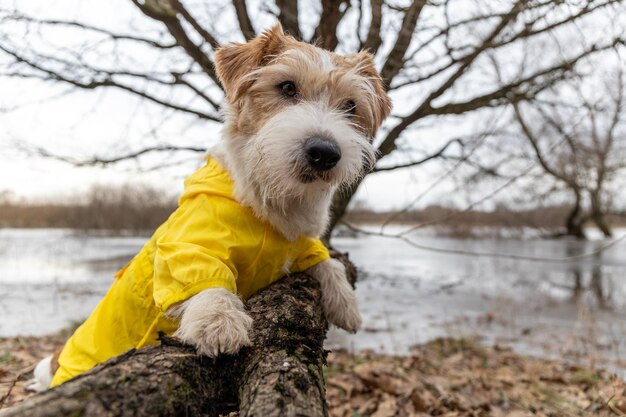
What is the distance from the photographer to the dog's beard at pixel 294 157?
2.49 m

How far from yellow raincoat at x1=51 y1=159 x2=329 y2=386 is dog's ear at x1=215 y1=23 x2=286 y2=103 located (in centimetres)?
58

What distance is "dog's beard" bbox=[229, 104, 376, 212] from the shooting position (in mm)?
2486

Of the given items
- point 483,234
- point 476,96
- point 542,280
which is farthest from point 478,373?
→ point 483,234

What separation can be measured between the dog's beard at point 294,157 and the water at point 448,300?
147 inches

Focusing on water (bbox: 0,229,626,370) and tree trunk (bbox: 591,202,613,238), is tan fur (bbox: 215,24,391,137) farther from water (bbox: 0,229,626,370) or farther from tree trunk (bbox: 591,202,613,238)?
tree trunk (bbox: 591,202,613,238)

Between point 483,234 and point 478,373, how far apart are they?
2373cm

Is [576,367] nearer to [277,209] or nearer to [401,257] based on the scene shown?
[277,209]

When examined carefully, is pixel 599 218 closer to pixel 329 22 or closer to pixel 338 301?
pixel 329 22

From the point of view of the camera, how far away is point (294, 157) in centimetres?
248

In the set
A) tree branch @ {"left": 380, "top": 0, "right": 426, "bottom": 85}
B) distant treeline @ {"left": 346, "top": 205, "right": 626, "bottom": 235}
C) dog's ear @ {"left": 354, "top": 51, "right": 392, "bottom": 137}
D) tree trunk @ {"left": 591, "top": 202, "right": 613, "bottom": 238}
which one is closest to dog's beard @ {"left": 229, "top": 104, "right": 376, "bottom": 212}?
dog's ear @ {"left": 354, "top": 51, "right": 392, "bottom": 137}

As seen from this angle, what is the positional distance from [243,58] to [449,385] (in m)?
3.84

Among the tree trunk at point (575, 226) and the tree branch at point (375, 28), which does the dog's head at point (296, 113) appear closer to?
the tree branch at point (375, 28)

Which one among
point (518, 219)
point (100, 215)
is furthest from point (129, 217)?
point (518, 219)

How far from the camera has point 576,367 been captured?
240 inches
